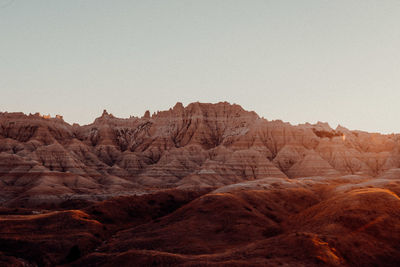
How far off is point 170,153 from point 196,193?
238 feet

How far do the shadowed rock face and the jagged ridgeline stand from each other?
21.4 inches

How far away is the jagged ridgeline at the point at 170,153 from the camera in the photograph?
115 meters

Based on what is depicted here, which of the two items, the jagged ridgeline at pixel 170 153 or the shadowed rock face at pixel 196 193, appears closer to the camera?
the shadowed rock face at pixel 196 193

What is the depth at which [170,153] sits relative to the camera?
502 ft

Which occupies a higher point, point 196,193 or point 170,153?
point 170,153

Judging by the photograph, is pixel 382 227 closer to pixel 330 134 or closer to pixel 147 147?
pixel 330 134

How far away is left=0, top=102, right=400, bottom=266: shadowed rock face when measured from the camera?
38031 mm

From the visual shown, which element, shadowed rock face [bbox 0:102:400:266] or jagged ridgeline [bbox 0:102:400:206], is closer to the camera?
shadowed rock face [bbox 0:102:400:266]

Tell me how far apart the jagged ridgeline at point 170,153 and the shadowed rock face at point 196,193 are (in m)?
0.54

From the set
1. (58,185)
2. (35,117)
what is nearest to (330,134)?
(58,185)

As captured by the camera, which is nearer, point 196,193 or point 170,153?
point 196,193

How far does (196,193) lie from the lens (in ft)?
267

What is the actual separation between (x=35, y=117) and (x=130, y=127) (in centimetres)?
4166

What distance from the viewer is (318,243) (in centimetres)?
3469
